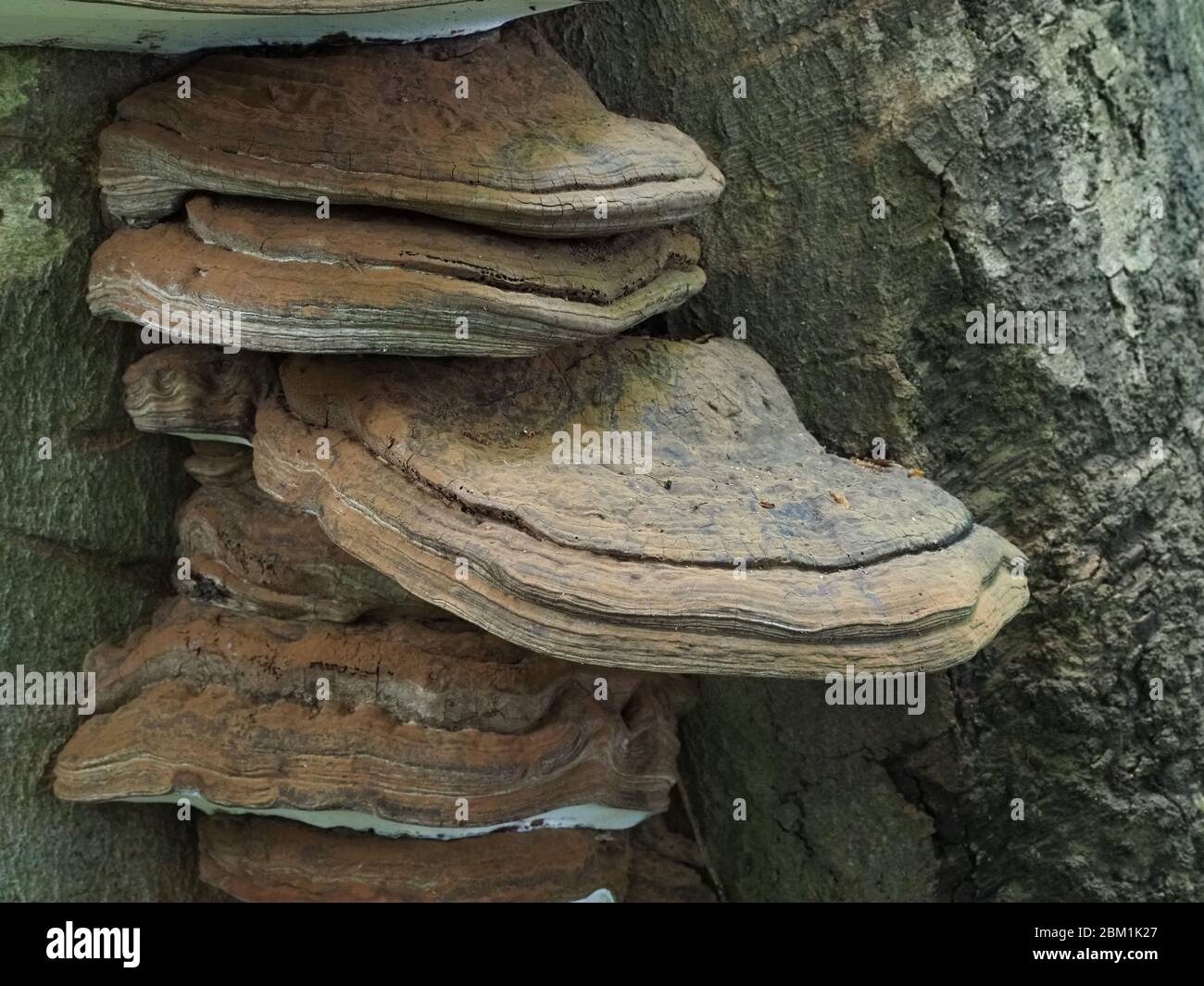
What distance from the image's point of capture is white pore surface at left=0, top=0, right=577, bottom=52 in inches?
86.1

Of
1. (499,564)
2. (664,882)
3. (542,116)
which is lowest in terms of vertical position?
(664,882)

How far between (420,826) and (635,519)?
3.15ft

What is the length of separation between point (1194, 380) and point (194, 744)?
2.60 metres

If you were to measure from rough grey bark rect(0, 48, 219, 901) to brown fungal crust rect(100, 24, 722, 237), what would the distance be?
0.13m

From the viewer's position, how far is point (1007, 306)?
9.45ft

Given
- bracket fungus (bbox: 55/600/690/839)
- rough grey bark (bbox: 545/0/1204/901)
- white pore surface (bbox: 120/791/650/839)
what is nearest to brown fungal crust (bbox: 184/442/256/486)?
bracket fungus (bbox: 55/600/690/839)

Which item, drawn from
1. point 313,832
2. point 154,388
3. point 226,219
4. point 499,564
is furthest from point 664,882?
point 226,219

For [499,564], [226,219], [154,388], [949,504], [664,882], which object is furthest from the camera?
[664,882]

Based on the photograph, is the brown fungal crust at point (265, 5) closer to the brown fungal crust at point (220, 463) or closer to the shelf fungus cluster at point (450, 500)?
the shelf fungus cluster at point (450, 500)

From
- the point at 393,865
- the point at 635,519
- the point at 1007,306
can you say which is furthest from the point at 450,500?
the point at 1007,306

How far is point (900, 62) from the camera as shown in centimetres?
279

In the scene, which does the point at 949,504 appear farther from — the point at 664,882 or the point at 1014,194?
the point at 664,882

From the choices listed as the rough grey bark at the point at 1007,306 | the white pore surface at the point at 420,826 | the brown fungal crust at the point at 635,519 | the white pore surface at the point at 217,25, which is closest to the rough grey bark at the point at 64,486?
the white pore surface at the point at 217,25

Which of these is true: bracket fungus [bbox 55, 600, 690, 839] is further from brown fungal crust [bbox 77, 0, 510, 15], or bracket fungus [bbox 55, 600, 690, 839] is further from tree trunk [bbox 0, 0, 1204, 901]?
brown fungal crust [bbox 77, 0, 510, 15]
